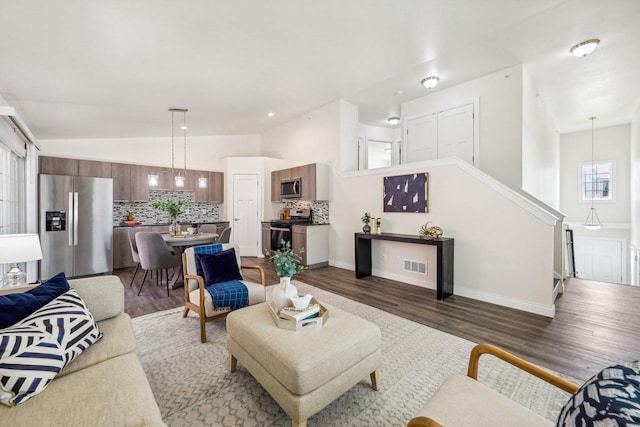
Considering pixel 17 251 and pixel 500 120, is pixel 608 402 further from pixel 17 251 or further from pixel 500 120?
pixel 500 120

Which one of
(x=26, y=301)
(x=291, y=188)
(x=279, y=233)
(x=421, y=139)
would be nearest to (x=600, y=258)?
(x=421, y=139)

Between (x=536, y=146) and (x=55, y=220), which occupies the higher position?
(x=536, y=146)

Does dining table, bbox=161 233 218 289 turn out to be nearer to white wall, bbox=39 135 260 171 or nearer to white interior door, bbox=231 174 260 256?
white interior door, bbox=231 174 260 256

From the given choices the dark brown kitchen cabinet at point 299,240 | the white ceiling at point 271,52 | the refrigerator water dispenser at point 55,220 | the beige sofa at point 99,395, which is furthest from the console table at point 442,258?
the refrigerator water dispenser at point 55,220

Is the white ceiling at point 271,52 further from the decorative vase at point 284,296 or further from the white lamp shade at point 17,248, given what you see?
the decorative vase at point 284,296

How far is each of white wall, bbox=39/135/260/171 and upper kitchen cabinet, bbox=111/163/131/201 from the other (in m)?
0.24

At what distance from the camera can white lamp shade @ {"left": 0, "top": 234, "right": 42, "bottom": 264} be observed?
6.95 ft

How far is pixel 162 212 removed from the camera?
6.54 meters

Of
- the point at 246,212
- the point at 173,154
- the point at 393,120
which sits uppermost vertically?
the point at 393,120

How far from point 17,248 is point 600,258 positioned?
38.3ft

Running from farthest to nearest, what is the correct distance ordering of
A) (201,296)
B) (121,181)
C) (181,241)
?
(121,181) < (181,241) < (201,296)

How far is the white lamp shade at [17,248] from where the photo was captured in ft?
6.95

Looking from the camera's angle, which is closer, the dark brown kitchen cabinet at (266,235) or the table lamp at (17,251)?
the table lamp at (17,251)

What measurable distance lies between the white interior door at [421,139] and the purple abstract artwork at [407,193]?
47.1 inches
